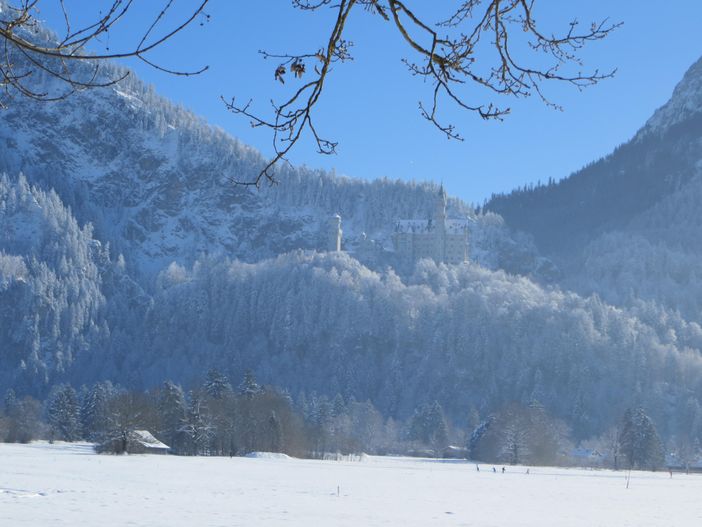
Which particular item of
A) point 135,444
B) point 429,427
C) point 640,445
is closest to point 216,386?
point 135,444

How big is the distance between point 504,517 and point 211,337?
161742mm

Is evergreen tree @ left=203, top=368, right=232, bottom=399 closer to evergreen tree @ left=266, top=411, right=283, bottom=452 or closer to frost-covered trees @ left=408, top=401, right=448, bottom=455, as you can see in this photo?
evergreen tree @ left=266, top=411, right=283, bottom=452

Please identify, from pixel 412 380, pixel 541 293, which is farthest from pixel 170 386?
pixel 541 293

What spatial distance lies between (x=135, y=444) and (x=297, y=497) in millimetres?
35488

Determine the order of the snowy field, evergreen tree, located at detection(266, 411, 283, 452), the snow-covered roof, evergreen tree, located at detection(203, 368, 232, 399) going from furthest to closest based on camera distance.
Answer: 1. evergreen tree, located at detection(203, 368, 232, 399)
2. evergreen tree, located at detection(266, 411, 283, 452)
3. the snow-covered roof
4. the snowy field

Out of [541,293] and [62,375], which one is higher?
[541,293]

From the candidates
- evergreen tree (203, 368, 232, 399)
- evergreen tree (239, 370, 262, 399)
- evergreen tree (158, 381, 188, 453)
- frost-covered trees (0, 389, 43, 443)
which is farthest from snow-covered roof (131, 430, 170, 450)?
frost-covered trees (0, 389, 43, 443)

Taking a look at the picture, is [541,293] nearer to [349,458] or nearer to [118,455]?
[349,458]

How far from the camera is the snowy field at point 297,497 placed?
2694 centimetres

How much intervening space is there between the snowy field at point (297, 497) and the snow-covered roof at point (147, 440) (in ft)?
32.2

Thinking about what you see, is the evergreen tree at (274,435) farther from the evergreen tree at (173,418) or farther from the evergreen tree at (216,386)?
the evergreen tree at (216,386)

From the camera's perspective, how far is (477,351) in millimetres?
163000

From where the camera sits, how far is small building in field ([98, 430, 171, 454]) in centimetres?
6719

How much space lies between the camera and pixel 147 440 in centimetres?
7194
